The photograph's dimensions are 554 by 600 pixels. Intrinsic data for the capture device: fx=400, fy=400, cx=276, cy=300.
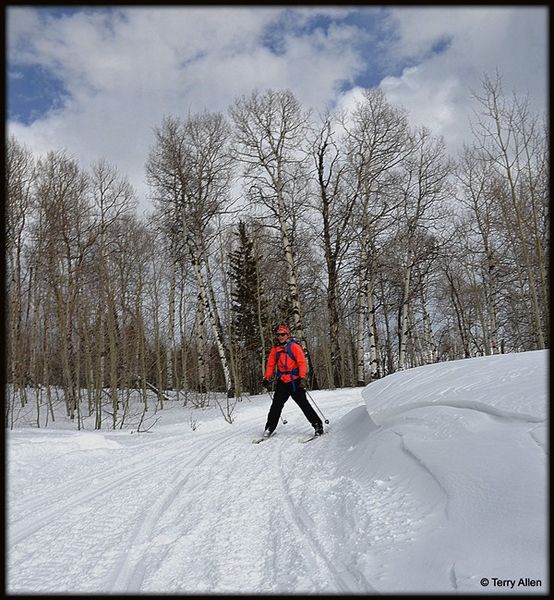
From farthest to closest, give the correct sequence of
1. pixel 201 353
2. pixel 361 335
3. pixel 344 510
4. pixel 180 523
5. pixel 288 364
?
pixel 201 353 → pixel 361 335 → pixel 288 364 → pixel 180 523 → pixel 344 510

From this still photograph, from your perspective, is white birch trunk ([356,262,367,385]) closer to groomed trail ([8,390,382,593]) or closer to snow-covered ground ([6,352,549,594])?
groomed trail ([8,390,382,593])

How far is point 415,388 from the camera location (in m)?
5.24

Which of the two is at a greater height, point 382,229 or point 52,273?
point 382,229

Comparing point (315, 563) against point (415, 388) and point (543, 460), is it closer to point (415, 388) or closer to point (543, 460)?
point (543, 460)

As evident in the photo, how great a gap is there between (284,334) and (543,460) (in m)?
5.14

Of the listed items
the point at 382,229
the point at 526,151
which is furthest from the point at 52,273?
the point at 526,151

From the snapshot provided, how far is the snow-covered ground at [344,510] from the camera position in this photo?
2.46 metres

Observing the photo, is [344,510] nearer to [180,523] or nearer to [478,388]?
[180,523]

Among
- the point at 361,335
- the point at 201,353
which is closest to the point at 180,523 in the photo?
the point at 361,335

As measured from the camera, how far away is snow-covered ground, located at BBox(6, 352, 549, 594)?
246 centimetres

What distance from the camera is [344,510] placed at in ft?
11.8

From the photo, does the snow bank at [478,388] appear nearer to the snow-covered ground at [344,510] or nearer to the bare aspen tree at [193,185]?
the snow-covered ground at [344,510]

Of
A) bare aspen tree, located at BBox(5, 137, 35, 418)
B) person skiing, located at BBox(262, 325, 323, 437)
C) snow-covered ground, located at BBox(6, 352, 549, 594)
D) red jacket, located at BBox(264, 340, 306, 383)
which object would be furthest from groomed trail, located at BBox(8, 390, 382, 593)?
bare aspen tree, located at BBox(5, 137, 35, 418)

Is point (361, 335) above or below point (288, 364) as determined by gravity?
above
